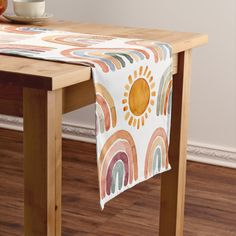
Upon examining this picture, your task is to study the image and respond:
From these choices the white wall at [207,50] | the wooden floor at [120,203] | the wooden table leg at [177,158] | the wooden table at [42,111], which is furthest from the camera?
the white wall at [207,50]

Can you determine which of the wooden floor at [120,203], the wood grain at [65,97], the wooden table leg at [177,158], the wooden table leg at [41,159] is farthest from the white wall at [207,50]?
the wooden table leg at [41,159]

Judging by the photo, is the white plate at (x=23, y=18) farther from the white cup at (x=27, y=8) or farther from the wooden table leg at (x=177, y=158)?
the wooden table leg at (x=177, y=158)

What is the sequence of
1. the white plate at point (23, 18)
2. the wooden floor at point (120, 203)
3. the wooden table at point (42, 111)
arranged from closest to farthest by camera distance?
the wooden table at point (42, 111) → the white plate at point (23, 18) → the wooden floor at point (120, 203)

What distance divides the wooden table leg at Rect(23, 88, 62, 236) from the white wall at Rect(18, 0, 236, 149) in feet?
5.80

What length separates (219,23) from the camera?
3180 millimetres

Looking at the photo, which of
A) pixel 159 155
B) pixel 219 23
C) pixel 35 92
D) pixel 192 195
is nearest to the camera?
pixel 35 92

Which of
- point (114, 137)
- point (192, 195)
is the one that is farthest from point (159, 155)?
point (192, 195)

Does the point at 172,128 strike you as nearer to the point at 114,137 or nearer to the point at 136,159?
the point at 136,159

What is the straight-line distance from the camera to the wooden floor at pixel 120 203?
2561 mm

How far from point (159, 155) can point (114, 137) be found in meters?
0.29

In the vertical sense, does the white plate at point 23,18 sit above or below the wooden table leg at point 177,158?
above

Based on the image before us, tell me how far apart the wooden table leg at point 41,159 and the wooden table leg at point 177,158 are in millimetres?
653

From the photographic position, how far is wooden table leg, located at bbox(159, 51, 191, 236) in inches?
83.6

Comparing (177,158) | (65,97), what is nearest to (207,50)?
(177,158)
